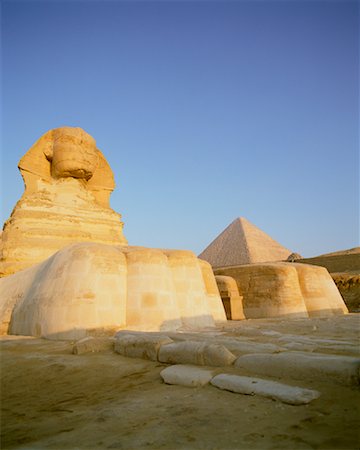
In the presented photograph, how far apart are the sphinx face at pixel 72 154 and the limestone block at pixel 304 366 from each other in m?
12.1

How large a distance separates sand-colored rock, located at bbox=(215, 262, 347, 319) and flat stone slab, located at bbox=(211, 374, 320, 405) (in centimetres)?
920

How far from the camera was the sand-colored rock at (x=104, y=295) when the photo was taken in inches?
231

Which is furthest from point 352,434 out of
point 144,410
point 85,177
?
point 85,177

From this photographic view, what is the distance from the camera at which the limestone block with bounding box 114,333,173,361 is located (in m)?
3.78

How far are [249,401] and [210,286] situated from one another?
733cm

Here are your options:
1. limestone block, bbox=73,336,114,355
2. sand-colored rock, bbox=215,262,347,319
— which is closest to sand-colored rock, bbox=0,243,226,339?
limestone block, bbox=73,336,114,355

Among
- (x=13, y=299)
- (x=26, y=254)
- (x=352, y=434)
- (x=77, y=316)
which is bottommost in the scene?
(x=352, y=434)

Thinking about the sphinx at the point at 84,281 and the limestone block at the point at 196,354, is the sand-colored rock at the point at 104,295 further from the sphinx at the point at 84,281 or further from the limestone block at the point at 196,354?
the limestone block at the point at 196,354

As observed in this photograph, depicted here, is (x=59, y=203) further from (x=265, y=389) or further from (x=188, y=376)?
(x=265, y=389)

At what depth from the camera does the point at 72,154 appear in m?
13.5

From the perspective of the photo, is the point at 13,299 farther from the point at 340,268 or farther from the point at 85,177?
the point at 340,268

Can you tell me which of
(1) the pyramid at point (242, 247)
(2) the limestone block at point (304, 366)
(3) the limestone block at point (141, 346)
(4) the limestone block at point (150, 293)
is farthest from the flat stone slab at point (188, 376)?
(1) the pyramid at point (242, 247)

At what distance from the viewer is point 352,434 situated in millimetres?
1676

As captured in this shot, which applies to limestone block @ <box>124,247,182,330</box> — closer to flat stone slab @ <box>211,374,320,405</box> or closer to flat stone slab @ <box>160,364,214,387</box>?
flat stone slab @ <box>160,364,214,387</box>
